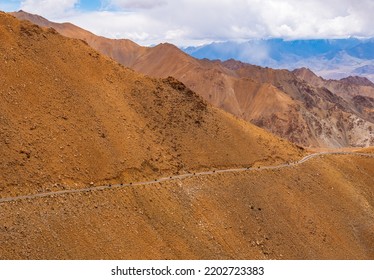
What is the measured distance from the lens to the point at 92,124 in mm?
→ 52281

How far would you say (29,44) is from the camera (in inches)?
2178

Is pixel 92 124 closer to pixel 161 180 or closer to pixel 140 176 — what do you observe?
pixel 140 176

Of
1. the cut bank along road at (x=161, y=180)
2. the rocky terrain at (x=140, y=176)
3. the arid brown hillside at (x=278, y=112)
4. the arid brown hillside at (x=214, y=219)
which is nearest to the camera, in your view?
the arid brown hillside at (x=214, y=219)

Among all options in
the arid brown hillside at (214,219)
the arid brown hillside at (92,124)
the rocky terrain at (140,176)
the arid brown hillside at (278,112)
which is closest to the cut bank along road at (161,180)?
the rocky terrain at (140,176)

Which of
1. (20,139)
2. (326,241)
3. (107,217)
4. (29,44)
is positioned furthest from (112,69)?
(326,241)

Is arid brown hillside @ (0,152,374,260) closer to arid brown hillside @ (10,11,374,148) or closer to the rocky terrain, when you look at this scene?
the rocky terrain

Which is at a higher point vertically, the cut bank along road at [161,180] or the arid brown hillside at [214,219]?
the cut bank along road at [161,180]

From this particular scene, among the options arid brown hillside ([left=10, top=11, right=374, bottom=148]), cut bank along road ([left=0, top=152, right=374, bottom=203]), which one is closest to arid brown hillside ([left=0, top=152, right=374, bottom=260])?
cut bank along road ([left=0, top=152, right=374, bottom=203])

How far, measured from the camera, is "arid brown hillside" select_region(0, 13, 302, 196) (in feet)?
151

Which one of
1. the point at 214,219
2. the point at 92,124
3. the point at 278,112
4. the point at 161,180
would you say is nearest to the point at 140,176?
the point at 161,180

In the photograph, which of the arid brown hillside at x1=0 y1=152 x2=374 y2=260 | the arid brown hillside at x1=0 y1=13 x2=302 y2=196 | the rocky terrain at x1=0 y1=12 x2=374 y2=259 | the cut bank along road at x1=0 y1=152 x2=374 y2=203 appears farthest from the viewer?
the arid brown hillside at x1=0 y1=13 x2=302 y2=196

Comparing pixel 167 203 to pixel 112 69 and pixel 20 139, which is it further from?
pixel 112 69

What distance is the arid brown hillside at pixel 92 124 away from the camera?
46125mm

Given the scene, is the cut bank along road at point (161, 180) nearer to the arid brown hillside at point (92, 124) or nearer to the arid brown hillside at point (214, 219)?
the arid brown hillside at point (214, 219)
